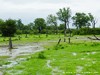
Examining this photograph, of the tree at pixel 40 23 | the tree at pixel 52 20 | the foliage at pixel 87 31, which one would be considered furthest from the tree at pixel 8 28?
the tree at pixel 40 23

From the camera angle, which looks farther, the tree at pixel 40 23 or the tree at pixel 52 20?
the tree at pixel 40 23

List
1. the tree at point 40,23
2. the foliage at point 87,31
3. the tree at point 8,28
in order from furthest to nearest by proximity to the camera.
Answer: the tree at point 40,23
the foliage at point 87,31
the tree at point 8,28

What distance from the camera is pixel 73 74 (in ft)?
70.8

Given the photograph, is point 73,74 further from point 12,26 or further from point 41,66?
point 12,26

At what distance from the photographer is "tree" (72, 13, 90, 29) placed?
161 metres

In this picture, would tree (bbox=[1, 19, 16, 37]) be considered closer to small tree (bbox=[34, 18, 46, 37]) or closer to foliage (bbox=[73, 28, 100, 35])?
foliage (bbox=[73, 28, 100, 35])

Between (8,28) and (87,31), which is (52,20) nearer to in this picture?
(87,31)

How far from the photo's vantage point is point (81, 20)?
16288 cm

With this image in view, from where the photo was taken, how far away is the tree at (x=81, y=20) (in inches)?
6352

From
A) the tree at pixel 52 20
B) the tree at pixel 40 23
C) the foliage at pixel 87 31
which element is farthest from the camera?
the tree at pixel 40 23

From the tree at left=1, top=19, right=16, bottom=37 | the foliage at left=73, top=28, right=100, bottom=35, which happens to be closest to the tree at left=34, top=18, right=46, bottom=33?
the foliage at left=73, top=28, right=100, bottom=35

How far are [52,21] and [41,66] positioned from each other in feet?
436

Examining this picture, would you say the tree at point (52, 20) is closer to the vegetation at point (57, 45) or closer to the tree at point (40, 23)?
the vegetation at point (57, 45)

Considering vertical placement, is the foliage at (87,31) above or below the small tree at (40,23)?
below
